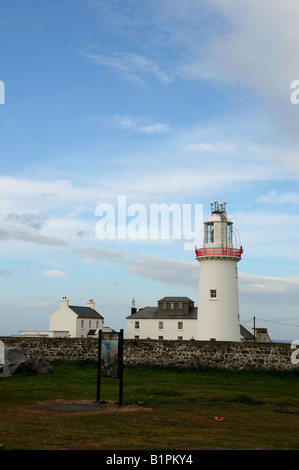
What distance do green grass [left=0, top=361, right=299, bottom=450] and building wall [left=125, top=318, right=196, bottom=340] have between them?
52.1 meters

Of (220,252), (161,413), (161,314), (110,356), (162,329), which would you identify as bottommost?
(161,413)

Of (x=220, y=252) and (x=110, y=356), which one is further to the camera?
(x=220, y=252)

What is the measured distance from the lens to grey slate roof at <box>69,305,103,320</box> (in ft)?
270

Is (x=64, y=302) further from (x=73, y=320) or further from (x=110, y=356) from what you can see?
(x=110, y=356)

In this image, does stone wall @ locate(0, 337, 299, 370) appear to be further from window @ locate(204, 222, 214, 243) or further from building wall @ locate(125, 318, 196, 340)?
building wall @ locate(125, 318, 196, 340)

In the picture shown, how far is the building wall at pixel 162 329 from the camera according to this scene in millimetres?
79312

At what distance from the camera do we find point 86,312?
3342 inches

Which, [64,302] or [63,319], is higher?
[64,302]

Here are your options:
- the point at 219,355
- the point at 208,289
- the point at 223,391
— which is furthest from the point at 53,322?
the point at 223,391

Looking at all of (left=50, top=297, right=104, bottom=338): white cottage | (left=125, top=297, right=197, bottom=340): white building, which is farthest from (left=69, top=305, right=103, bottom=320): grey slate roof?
(left=125, top=297, right=197, bottom=340): white building

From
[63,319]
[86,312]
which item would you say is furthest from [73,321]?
[86,312]

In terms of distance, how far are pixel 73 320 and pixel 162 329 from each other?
1331 centimetres

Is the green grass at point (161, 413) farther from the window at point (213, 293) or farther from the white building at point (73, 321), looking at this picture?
the white building at point (73, 321)

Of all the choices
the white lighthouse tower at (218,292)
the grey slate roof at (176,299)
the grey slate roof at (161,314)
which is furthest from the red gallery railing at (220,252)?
the grey slate roof at (176,299)
